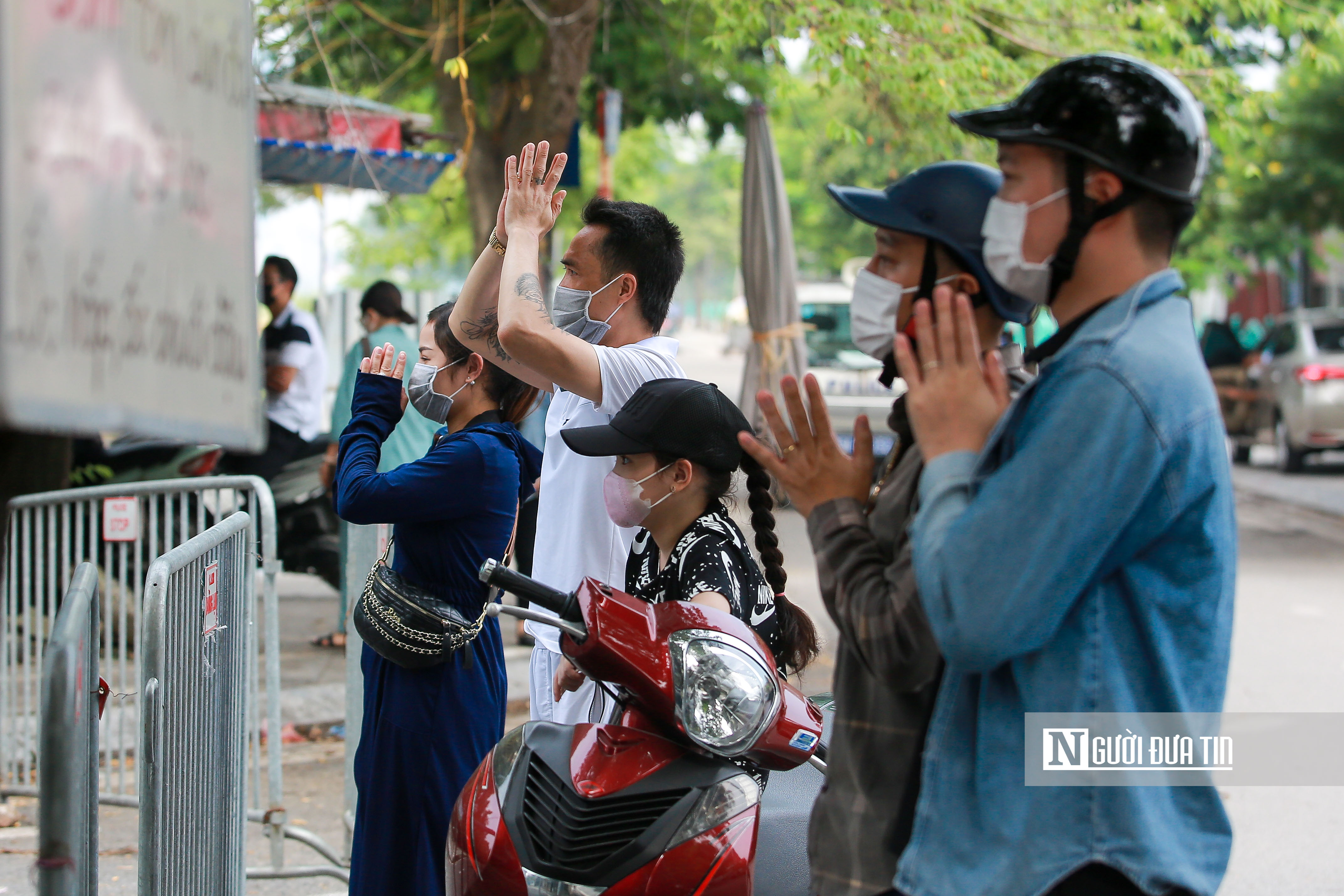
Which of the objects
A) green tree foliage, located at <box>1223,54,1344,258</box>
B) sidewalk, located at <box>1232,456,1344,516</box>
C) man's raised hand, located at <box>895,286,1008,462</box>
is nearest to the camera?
man's raised hand, located at <box>895,286,1008,462</box>

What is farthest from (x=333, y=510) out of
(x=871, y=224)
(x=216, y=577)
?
(x=871, y=224)

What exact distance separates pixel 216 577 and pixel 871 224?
2.08m

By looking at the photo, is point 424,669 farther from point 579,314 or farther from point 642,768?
point 642,768

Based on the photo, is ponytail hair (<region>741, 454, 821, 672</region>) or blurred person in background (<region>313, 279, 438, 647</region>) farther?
blurred person in background (<region>313, 279, 438, 647</region>)

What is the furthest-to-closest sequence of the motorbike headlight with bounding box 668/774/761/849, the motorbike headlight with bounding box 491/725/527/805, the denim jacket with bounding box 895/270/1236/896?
the motorbike headlight with bounding box 491/725/527/805, the motorbike headlight with bounding box 668/774/761/849, the denim jacket with bounding box 895/270/1236/896

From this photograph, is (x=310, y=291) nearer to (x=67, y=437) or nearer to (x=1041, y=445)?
(x=67, y=437)

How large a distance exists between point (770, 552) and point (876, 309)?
925mm

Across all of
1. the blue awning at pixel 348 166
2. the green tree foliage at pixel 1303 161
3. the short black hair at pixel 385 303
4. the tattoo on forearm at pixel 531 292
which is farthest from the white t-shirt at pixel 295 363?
the green tree foliage at pixel 1303 161

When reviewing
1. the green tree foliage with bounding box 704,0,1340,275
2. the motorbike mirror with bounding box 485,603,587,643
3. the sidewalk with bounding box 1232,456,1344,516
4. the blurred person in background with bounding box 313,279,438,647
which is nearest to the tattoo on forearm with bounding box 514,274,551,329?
the motorbike mirror with bounding box 485,603,587,643

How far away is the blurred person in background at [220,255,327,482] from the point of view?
26.2 ft

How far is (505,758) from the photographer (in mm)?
2453

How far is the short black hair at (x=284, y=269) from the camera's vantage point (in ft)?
26.7

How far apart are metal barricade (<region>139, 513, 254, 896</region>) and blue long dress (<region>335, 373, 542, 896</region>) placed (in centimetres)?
35

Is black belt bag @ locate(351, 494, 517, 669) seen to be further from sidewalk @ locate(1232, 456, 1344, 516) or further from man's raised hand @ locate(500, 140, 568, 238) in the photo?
sidewalk @ locate(1232, 456, 1344, 516)
